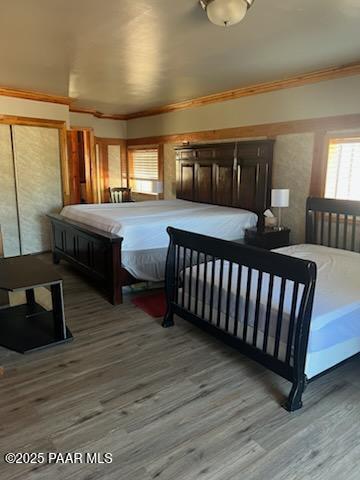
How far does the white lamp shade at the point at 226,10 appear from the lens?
2223mm

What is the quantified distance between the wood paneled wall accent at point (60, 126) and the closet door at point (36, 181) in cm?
6

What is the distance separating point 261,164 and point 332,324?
3.10m

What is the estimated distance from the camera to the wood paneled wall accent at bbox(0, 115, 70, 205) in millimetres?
5312

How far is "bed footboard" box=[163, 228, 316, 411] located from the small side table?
956mm

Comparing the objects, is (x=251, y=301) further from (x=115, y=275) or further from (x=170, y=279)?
(x=115, y=275)

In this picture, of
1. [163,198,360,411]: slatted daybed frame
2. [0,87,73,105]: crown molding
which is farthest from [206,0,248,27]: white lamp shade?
[0,87,73,105]: crown molding

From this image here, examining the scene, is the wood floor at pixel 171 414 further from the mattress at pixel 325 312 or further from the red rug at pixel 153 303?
the red rug at pixel 153 303

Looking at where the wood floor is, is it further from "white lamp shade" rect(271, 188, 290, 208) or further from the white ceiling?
the white ceiling

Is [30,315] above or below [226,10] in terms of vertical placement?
below

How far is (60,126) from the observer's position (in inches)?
229

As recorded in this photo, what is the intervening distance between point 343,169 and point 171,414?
3.34m

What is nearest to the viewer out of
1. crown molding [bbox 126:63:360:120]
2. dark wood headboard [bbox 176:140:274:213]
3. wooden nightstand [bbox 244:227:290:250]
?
crown molding [bbox 126:63:360:120]

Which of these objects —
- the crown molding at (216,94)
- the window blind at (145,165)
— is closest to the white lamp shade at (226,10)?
the crown molding at (216,94)

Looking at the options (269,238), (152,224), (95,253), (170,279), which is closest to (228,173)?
(269,238)
